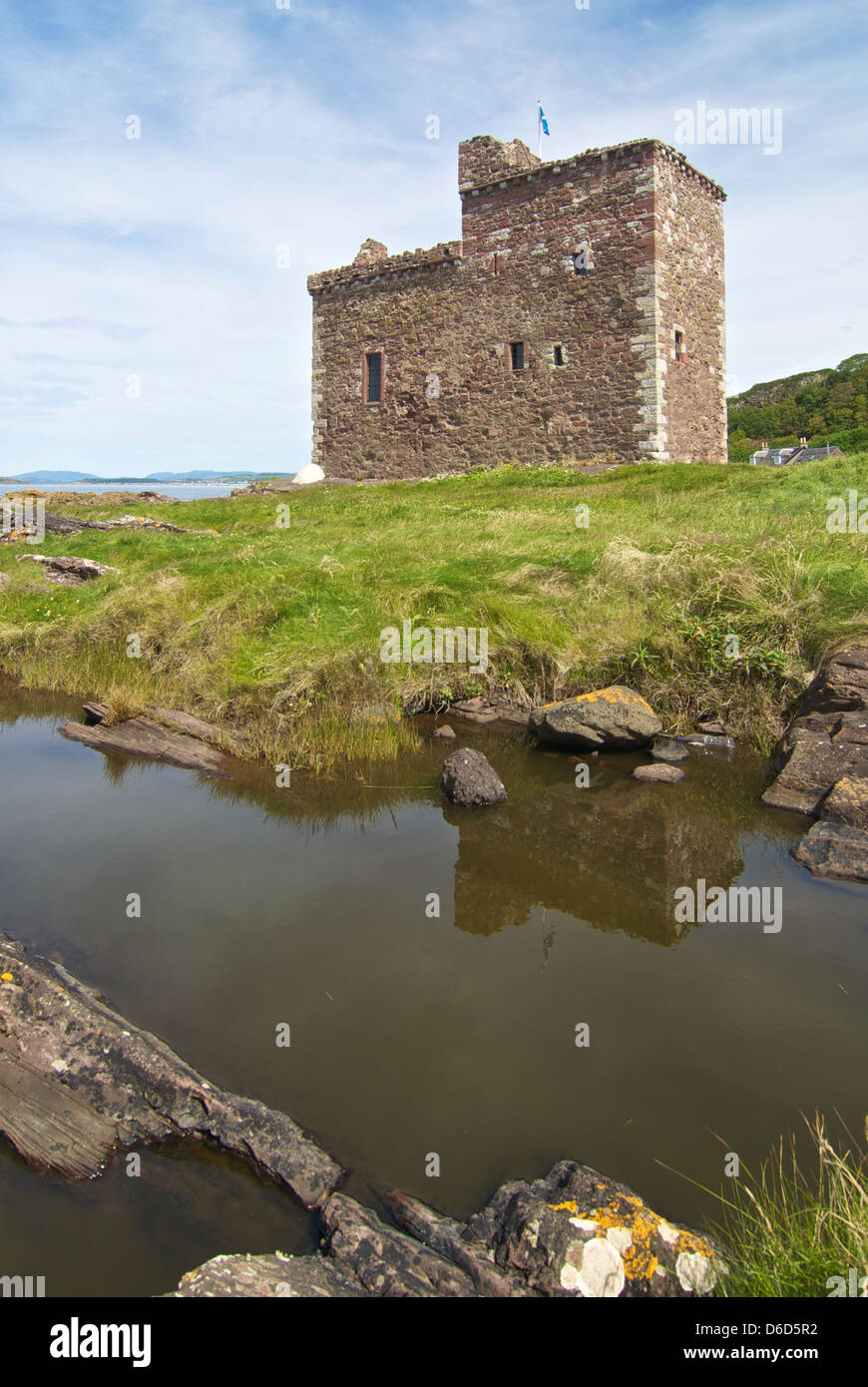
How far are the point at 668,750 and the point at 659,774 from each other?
0.65 m

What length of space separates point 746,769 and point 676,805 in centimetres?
113

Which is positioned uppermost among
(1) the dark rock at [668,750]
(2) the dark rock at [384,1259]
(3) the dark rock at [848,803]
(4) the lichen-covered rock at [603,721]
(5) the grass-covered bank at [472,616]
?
(5) the grass-covered bank at [472,616]

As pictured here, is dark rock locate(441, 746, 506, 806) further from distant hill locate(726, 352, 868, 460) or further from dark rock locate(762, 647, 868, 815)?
distant hill locate(726, 352, 868, 460)

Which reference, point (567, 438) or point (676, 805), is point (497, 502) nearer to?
point (567, 438)

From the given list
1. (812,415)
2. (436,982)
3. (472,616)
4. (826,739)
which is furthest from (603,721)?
(812,415)

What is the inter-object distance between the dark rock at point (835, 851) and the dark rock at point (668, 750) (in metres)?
1.85

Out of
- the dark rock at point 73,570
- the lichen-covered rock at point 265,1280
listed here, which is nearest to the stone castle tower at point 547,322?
the dark rock at point 73,570

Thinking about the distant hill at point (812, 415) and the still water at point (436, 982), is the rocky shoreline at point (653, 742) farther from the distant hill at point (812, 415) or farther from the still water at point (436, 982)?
the distant hill at point (812, 415)

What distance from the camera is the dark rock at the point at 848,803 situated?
239 inches

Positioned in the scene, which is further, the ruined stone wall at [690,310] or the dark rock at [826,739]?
the ruined stone wall at [690,310]

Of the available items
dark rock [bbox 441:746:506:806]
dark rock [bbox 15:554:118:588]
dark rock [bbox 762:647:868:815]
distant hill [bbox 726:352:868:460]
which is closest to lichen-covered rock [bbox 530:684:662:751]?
dark rock [bbox 441:746:506:806]

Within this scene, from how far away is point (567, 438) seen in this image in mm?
21781
